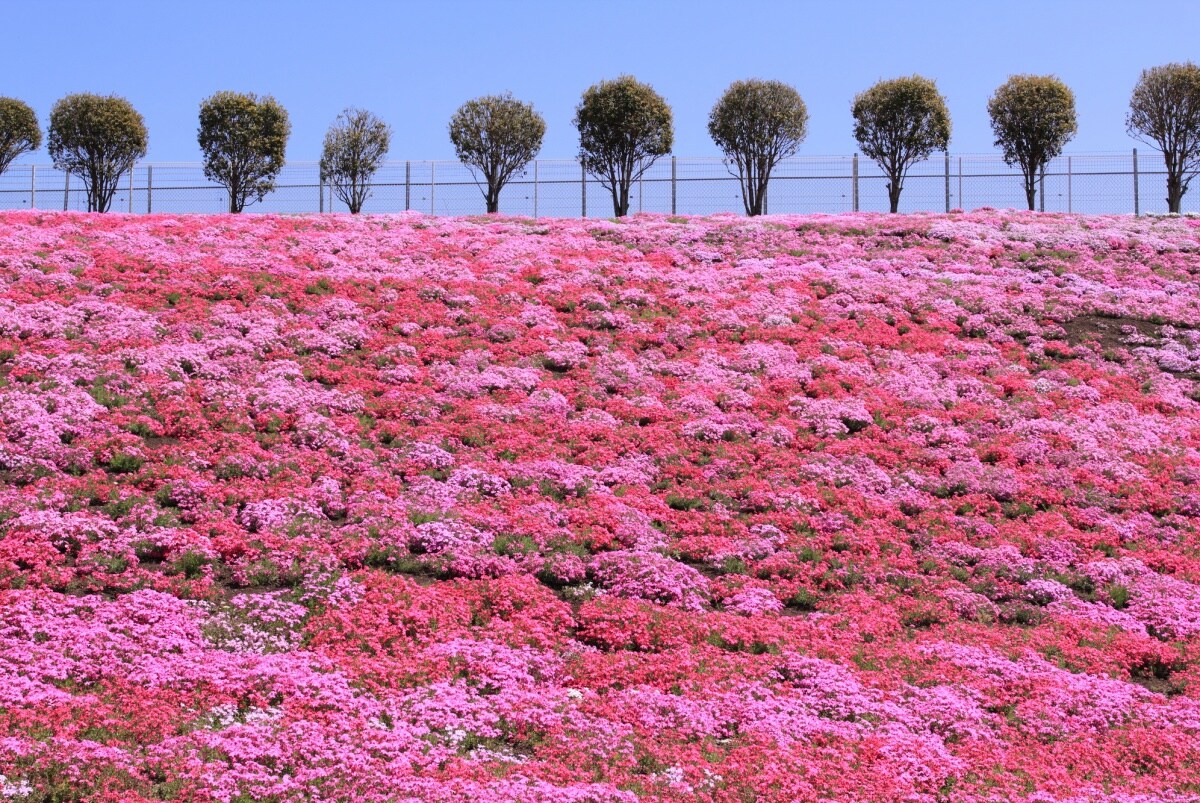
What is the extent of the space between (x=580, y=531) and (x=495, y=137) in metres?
37.2

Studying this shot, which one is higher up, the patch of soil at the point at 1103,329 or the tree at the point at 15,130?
the tree at the point at 15,130

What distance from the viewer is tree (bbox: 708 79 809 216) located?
51312 mm

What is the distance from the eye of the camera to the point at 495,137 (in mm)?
51656

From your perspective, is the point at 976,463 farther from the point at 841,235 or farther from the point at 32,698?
the point at 841,235

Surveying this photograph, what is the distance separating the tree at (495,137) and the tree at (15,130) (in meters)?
21.4

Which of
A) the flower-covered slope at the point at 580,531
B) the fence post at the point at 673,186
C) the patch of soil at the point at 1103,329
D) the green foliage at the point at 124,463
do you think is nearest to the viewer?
the flower-covered slope at the point at 580,531

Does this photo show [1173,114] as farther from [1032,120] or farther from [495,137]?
[495,137]

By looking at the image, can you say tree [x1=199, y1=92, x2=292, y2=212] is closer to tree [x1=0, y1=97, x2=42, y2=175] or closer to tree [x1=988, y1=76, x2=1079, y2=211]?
tree [x1=0, y1=97, x2=42, y2=175]

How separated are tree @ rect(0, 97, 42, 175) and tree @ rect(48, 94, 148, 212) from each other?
5.77 feet

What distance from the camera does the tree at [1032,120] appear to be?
51375 mm

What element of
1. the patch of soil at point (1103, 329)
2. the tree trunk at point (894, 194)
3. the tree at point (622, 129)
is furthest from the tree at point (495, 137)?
the patch of soil at point (1103, 329)

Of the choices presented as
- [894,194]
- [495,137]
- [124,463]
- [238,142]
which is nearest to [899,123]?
[894,194]

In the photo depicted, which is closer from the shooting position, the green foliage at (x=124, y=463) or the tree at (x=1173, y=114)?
the green foliage at (x=124, y=463)

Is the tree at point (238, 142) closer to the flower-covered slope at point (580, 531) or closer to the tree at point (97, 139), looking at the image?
the tree at point (97, 139)
